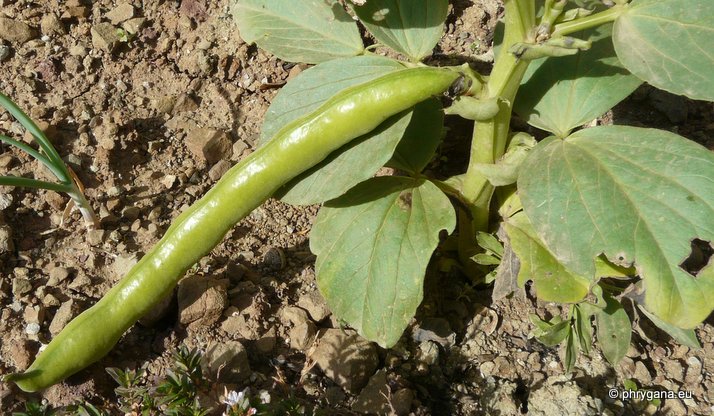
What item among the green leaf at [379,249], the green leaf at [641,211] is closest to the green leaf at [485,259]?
the green leaf at [379,249]

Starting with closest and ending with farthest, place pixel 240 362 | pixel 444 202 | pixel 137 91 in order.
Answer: pixel 444 202
pixel 240 362
pixel 137 91

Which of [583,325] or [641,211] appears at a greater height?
[641,211]

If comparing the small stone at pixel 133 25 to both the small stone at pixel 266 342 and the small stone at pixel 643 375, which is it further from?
the small stone at pixel 643 375

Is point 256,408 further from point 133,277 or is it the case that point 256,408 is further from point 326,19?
point 326,19

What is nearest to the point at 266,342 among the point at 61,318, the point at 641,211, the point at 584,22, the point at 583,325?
the point at 61,318

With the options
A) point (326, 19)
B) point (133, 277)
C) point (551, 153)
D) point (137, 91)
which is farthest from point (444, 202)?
point (137, 91)

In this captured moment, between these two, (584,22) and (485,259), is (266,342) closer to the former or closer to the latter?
(485,259)
